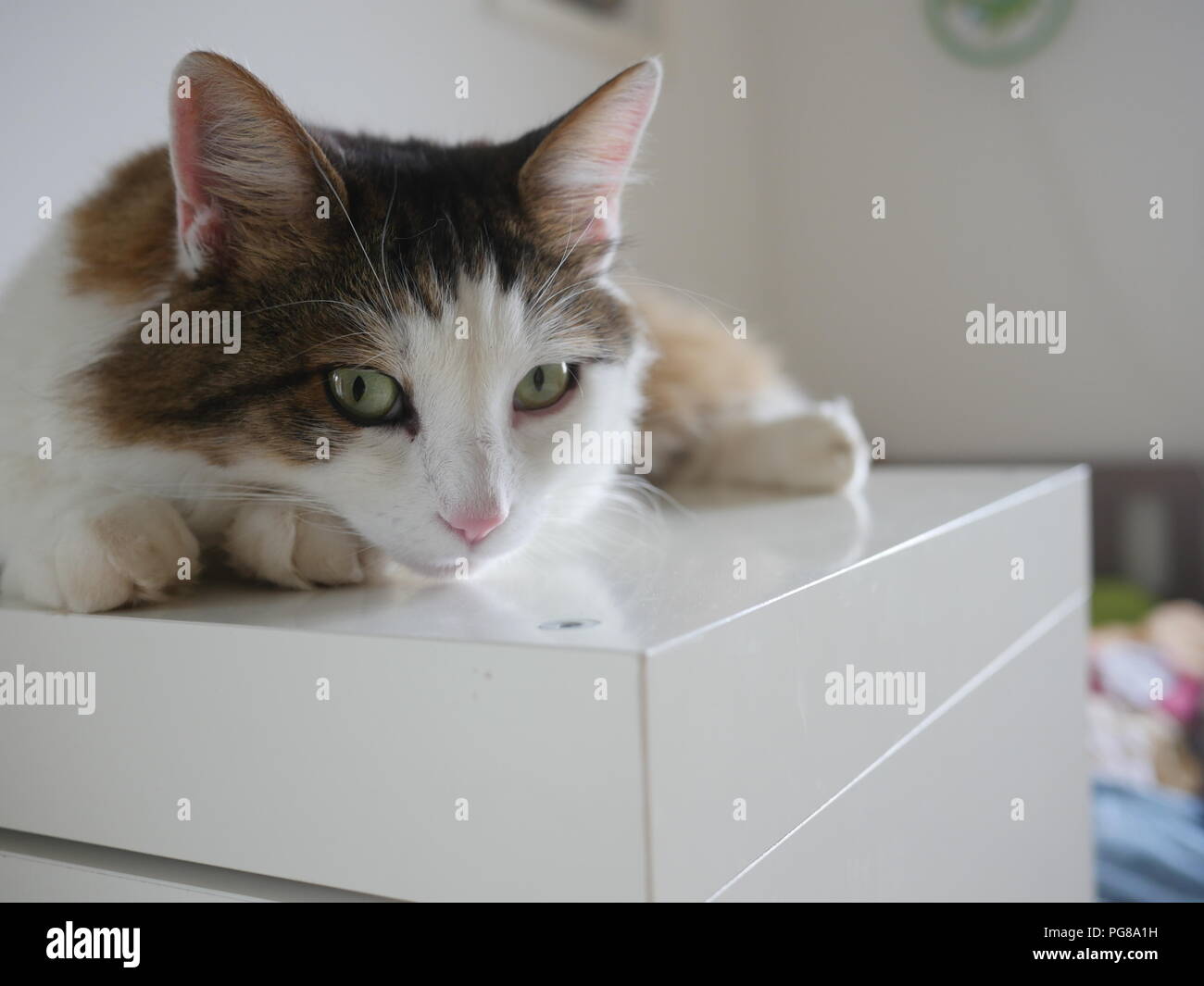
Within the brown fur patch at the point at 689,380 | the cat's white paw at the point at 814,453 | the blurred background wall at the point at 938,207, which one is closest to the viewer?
the cat's white paw at the point at 814,453

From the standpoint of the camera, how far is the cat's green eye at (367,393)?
0.72 meters

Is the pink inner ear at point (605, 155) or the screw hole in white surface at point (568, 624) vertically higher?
the pink inner ear at point (605, 155)

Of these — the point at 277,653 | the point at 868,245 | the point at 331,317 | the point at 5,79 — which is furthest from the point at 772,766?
the point at 868,245

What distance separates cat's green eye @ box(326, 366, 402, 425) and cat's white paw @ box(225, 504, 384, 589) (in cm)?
8

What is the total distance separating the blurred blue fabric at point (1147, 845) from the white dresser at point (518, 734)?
42.2 inches

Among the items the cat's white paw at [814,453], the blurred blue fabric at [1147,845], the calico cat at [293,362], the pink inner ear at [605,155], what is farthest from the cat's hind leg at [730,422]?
the blurred blue fabric at [1147,845]

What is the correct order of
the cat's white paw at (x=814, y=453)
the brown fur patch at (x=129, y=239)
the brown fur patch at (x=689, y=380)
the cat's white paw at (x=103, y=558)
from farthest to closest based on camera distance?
the brown fur patch at (x=689, y=380)
the cat's white paw at (x=814, y=453)
the brown fur patch at (x=129, y=239)
the cat's white paw at (x=103, y=558)

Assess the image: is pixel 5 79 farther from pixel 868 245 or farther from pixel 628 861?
pixel 868 245

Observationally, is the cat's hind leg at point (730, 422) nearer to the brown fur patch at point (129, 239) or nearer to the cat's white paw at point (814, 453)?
the cat's white paw at point (814, 453)

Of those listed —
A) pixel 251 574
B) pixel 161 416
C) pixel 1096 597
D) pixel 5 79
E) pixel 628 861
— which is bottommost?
pixel 1096 597

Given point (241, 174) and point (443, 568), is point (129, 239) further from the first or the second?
point (443, 568)

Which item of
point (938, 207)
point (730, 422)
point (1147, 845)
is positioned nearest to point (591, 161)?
point (730, 422)

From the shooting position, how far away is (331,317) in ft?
2.34
